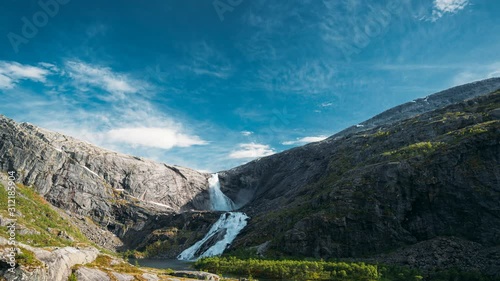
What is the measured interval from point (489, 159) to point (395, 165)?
21.1 m

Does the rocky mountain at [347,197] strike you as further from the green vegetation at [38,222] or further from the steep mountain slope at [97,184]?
the green vegetation at [38,222]

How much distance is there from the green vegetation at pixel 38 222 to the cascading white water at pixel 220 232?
36116 mm

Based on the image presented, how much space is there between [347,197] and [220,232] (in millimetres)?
55618

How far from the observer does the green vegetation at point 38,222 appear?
280ft

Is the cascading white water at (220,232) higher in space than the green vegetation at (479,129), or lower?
lower

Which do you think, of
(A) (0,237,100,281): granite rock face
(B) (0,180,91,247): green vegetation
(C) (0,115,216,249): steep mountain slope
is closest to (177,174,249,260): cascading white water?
(C) (0,115,216,249): steep mountain slope

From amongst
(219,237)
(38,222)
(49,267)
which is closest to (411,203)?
(219,237)

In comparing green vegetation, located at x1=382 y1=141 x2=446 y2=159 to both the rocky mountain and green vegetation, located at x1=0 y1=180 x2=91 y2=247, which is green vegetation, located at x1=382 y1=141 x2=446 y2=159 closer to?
the rocky mountain

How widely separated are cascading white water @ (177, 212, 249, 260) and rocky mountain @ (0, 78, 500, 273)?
479 cm

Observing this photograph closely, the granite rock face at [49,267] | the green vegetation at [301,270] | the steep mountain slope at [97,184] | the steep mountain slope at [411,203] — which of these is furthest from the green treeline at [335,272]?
the steep mountain slope at [97,184]

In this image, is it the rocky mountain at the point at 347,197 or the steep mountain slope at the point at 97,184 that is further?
the steep mountain slope at the point at 97,184

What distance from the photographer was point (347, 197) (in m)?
88.1

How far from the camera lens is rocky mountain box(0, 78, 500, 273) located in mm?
71219

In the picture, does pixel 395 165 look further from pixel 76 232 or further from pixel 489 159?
pixel 76 232
